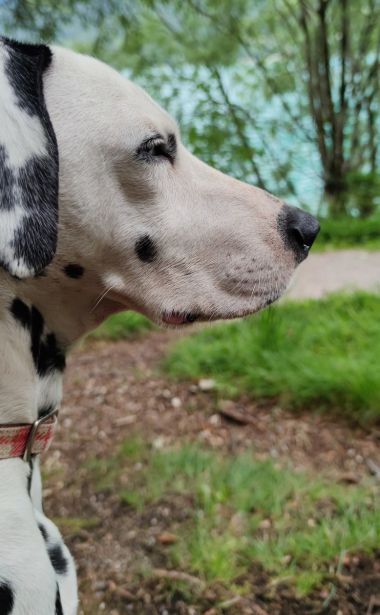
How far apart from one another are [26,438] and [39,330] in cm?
28

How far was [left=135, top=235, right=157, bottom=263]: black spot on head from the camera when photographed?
63.6 inches

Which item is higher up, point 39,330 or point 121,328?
point 39,330

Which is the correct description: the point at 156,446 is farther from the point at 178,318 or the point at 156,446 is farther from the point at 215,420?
the point at 178,318

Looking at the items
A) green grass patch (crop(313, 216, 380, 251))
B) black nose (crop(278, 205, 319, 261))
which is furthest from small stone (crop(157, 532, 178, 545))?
green grass patch (crop(313, 216, 380, 251))

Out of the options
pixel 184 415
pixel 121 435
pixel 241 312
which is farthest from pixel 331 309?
pixel 241 312

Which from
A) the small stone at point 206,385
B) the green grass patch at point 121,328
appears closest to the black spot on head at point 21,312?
the small stone at point 206,385

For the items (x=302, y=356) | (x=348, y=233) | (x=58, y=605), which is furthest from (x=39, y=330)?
(x=348, y=233)

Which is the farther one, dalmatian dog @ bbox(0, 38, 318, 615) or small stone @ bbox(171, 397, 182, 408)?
small stone @ bbox(171, 397, 182, 408)

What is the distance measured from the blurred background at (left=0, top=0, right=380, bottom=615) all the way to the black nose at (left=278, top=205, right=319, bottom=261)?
1.84ft

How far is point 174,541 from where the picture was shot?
96.7 inches

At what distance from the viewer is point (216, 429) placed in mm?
3385

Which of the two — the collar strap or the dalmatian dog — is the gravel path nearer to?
the dalmatian dog

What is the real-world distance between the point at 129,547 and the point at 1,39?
1917 millimetres

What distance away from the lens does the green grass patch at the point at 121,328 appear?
4.93 m
